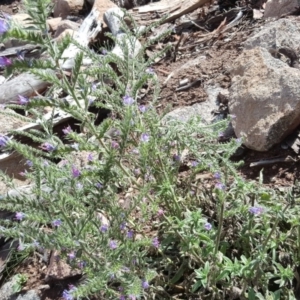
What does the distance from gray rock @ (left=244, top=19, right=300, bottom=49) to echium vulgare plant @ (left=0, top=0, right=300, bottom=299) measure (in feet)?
4.62

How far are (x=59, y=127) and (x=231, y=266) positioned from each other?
2795 millimetres

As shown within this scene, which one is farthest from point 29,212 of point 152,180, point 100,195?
point 152,180

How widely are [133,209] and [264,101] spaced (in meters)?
1.62

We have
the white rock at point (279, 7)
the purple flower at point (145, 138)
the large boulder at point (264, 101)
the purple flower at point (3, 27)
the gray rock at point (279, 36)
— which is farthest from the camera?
the white rock at point (279, 7)

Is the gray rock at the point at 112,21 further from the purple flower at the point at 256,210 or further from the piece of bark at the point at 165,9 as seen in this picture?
the purple flower at the point at 256,210

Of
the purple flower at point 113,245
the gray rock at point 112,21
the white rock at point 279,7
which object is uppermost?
the purple flower at point 113,245

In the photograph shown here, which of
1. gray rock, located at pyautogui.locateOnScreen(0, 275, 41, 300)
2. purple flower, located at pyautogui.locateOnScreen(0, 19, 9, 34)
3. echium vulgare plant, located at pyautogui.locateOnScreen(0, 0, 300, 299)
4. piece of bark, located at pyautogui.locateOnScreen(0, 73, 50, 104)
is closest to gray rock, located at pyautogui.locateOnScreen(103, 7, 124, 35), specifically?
piece of bark, located at pyautogui.locateOnScreen(0, 73, 50, 104)

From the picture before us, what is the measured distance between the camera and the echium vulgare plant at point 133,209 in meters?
2.26

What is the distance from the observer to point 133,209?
278 cm

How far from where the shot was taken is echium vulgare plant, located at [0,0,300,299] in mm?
2260

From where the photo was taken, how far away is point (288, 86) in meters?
3.86

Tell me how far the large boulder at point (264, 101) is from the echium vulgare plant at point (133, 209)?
66 cm

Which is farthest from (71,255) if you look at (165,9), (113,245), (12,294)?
(165,9)

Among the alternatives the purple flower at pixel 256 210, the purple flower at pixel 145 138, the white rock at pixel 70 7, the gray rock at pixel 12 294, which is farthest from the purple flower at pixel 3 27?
the white rock at pixel 70 7
